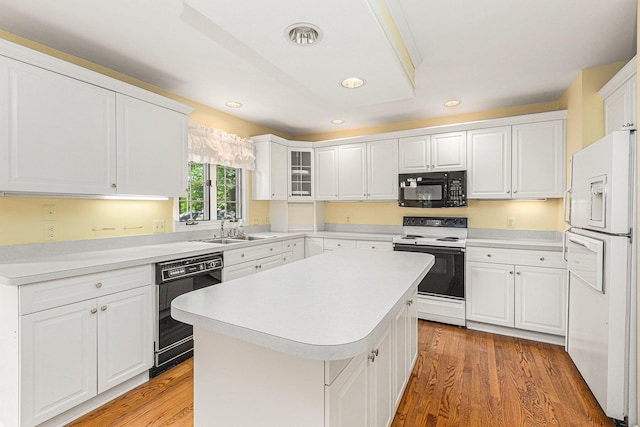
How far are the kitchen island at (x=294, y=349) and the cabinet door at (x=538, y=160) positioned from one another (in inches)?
95.8

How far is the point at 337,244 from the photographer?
13.8 ft

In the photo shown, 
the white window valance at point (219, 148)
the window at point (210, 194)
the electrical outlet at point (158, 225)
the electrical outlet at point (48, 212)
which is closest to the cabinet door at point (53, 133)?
the electrical outlet at point (48, 212)

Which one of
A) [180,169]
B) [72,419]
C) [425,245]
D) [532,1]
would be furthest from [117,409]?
[532,1]

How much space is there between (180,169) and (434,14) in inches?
94.0

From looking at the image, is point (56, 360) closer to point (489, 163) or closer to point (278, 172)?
point (278, 172)

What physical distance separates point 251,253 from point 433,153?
244 cm

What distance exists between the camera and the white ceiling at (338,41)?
165 centimetres

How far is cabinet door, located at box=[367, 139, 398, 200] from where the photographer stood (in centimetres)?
409

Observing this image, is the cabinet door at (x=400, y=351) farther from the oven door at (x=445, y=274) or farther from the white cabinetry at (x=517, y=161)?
the white cabinetry at (x=517, y=161)

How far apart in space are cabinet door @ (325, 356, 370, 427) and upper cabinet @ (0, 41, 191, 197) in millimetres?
2184

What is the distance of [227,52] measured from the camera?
240cm

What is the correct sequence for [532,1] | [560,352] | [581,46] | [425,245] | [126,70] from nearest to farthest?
1. [532,1]
2. [581,46]
3. [126,70]
4. [560,352]
5. [425,245]

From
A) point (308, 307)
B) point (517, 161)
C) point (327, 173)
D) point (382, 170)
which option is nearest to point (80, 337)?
point (308, 307)

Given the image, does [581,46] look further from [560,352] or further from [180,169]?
[180,169]
